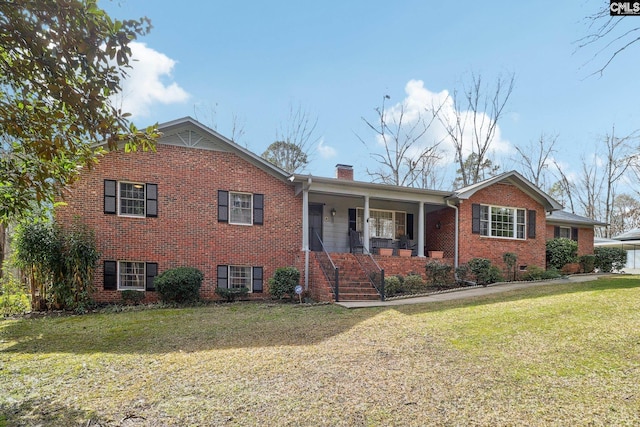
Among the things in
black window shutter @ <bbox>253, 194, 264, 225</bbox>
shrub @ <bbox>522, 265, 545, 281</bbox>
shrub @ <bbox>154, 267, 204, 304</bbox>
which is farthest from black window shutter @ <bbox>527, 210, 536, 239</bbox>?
shrub @ <bbox>154, 267, 204, 304</bbox>

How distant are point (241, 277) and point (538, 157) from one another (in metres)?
30.7

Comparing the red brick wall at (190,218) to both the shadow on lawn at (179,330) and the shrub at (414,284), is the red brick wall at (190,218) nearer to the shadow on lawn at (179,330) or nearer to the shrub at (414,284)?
the shadow on lawn at (179,330)

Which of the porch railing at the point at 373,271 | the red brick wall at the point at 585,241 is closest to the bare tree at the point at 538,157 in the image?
the red brick wall at the point at 585,241

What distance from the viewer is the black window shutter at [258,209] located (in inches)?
531

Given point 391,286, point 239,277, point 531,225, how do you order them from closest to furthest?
point 391,286
point 239,277
point 531,225

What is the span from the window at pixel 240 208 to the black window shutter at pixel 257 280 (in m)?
1.64

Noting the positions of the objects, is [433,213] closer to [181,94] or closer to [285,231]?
[285,231]

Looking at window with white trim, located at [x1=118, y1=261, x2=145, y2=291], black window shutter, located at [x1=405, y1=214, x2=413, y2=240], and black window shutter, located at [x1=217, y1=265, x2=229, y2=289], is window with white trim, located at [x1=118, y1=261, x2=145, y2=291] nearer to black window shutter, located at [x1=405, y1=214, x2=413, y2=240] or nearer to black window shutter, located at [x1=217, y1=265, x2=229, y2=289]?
black window shutter, located at [x1=217, y1=265, x2=229, y2=289]

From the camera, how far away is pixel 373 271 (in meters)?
12.9

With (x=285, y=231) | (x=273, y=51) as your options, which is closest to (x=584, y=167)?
(x=273, y=51)

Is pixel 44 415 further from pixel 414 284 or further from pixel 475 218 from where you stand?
pixel 475 218

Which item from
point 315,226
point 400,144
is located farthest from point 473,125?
point 315,226

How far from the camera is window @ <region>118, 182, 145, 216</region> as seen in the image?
39.7ft

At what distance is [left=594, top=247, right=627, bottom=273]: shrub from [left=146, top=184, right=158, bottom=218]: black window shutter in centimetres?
1955
